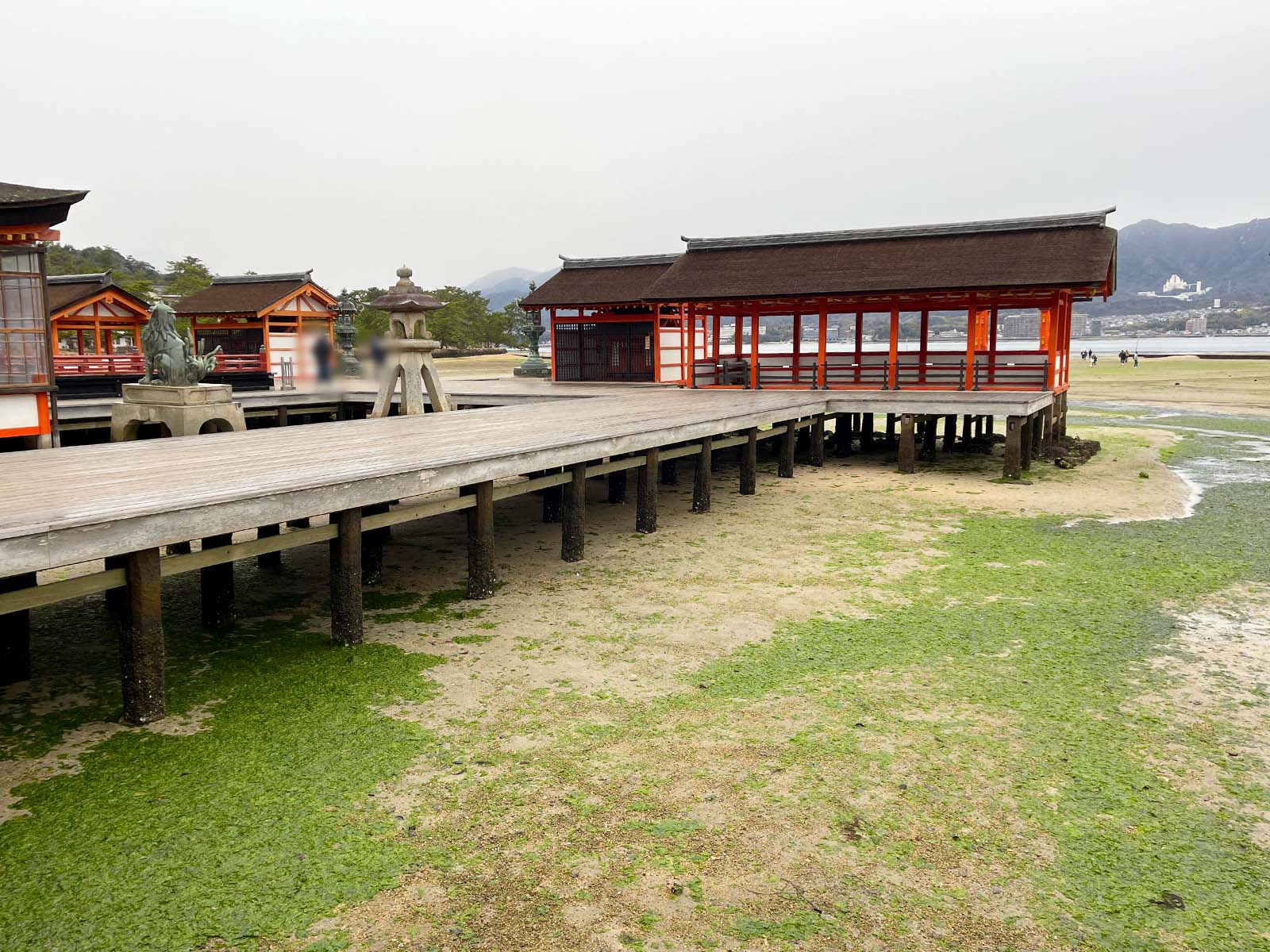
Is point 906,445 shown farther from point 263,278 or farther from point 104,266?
point 104,266

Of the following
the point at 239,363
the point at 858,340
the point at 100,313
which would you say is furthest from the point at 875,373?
the point at 100,313

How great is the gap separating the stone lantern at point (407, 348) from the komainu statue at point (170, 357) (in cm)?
263

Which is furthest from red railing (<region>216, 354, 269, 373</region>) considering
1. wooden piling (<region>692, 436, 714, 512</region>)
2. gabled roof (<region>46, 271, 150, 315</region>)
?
wooden piling (<region>692, 436, 714, 512</region>)

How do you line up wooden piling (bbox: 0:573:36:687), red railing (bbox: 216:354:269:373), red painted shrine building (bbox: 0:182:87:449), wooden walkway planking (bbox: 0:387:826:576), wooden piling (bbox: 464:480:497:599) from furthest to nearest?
red railing (bbox: 216:354:269:373) < red painted shrine building (bbox: 0:182:87:449) < wooden piling (bbox: 464:480:497:599) < wooden piling (bbox: 0:573:36:687) < wooden walkway planking (bbox: 0:387:826:576)

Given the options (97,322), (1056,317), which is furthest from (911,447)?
(97,322)

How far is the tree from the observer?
51.4 m

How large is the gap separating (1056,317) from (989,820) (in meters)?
17.6

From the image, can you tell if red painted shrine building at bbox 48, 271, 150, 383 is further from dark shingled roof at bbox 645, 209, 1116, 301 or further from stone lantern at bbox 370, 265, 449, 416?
dark shingled roof at bbox 645, 209, 1116, 301

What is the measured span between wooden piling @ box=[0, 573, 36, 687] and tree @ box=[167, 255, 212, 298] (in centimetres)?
4503

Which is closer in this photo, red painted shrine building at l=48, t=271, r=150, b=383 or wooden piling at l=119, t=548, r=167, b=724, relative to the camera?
wooden piling at l=119, t=548, r=167, b=724

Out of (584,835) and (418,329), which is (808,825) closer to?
(584,835)

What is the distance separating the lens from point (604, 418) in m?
13.6

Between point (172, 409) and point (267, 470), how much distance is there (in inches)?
293

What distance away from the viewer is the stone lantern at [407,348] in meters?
15.1
